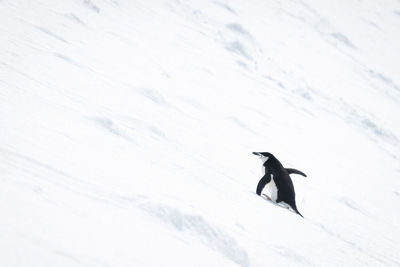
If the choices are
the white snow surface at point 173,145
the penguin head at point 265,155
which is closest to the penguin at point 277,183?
the penguin head at point 265,155

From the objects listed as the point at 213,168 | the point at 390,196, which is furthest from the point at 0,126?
the point at 390,196

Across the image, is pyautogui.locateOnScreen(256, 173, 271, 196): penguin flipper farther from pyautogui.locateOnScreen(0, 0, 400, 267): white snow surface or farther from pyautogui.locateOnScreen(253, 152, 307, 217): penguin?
pyautogui.locateOnScreen(0, 0, 400, 267): white snow surface

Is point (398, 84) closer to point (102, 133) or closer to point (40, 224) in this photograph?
point (102, 133)

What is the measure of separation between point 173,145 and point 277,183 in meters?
1.33

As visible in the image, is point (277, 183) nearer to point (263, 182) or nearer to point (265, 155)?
point (263, 182)

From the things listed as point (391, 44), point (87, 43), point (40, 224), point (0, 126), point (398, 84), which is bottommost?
point (87, 43)

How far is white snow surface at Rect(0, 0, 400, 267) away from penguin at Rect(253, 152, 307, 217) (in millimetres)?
207

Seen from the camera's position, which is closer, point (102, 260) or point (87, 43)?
point (102, 260)

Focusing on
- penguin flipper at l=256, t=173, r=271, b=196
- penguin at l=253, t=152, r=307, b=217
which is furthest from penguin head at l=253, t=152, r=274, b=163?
penguin flipper at l=256, t=173, r=271, b=196

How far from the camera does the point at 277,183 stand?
17.8 ft

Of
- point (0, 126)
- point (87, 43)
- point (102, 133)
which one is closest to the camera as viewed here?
point (0, 126)

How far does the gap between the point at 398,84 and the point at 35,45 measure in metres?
18.9

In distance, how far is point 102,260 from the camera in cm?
220

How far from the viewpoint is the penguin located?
17.4ft
